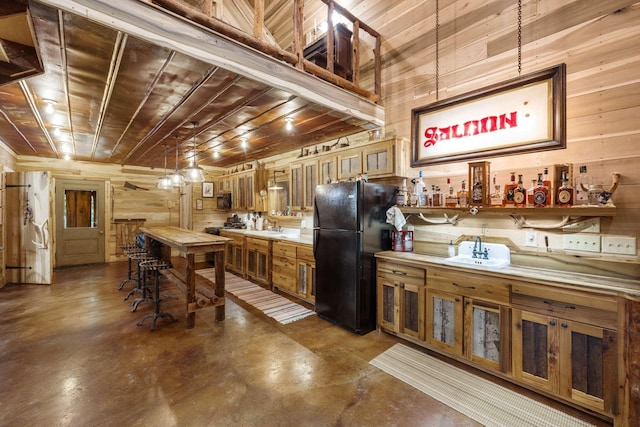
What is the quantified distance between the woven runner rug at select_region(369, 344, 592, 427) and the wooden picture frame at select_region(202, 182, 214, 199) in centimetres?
636

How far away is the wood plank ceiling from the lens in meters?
1.99

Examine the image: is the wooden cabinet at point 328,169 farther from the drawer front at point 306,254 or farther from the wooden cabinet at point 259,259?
the wooden cabinet at point 259,259

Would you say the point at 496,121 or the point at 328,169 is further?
the point at 328,169

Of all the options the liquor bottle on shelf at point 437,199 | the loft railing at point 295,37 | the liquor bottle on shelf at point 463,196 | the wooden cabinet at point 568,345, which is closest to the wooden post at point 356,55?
the loft railing at point 295,37

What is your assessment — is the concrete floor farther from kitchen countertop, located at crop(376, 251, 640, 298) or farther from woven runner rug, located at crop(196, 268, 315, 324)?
kitchen countertop, located at crop(376, 251, 640, 298)

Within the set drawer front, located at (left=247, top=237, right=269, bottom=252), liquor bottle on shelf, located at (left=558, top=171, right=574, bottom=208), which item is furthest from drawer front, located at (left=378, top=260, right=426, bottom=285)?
drawer front, located at (left=247, top=237, right=269, bottom=252)

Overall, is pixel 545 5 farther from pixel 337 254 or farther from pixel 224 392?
pixel 224 392

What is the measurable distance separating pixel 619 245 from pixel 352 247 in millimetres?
2041

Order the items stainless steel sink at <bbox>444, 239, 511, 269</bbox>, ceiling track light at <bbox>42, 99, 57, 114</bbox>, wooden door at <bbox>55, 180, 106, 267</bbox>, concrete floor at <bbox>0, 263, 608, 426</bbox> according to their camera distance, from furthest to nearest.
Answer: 1. wooden door at <bbox>55, 180, 106, 267</bbox>
2. ceiling track light at <bbox>42, 99, 57, 114</bbox>
3. stainless steel sink at <bbox>444, 239, 511, 269</bbox>
4. concrete floor at <bbox>0, 263, 608, 426</bbox>

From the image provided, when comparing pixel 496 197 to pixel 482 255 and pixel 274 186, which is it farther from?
pixel 274 186

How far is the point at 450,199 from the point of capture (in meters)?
2.88

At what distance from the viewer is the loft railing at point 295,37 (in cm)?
213

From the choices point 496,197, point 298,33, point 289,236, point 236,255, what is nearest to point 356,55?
point 298,33

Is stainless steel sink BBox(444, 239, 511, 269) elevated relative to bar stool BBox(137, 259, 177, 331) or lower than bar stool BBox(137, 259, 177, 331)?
elevated
